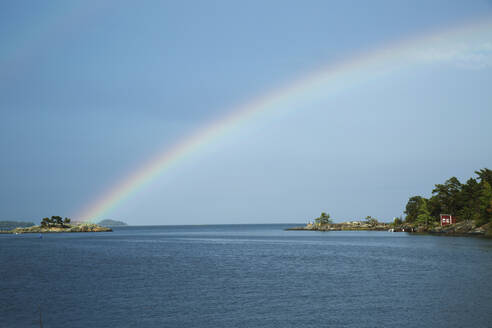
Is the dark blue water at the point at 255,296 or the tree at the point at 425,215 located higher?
the tree at the point at 425,215

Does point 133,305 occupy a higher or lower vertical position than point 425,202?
lower

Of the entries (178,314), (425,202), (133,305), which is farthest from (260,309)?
(425,202)

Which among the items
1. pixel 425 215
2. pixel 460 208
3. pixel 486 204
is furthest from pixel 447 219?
pixel 486 204

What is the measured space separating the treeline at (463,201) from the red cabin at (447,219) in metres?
1.96

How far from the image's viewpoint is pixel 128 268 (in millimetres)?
65062

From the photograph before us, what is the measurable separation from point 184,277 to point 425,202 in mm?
164565

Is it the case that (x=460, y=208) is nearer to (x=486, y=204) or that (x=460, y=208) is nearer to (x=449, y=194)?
(x=449, y=194)

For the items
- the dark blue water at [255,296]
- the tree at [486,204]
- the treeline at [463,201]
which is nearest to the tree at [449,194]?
the treeline at [463,201]

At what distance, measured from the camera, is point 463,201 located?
169250mm

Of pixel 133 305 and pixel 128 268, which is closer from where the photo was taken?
pixel 133 305

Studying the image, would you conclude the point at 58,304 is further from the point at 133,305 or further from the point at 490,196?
the point at 490,196

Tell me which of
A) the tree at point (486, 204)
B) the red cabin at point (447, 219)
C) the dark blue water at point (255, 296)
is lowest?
the dark blue water at point (255, 296)

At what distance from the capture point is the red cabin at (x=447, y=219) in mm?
176500

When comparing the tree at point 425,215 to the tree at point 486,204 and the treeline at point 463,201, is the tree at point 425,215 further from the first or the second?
the tree at point 486,204
